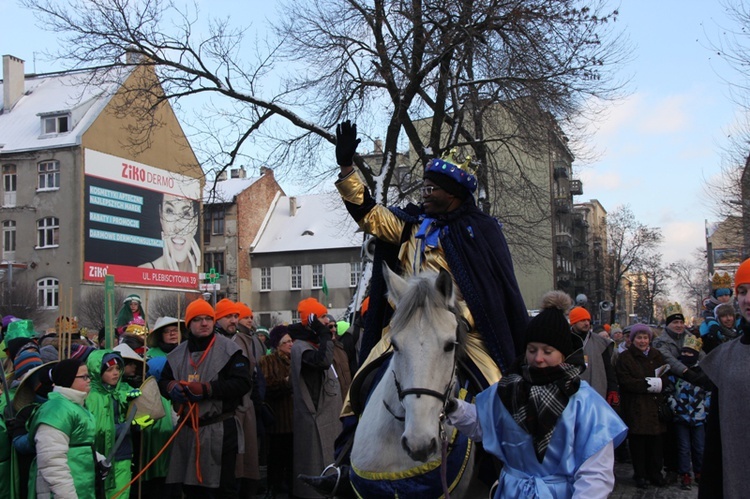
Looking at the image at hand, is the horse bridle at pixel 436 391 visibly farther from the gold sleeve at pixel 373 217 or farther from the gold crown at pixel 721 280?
Result: the gold crown at pixel 721 280

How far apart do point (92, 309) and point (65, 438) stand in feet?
118

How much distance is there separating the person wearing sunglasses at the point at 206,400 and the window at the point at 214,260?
53.4 metres

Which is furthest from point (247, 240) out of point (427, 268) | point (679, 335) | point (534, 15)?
point (427, 268)

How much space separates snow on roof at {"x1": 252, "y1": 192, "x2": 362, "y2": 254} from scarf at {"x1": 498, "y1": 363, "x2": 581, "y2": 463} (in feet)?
177

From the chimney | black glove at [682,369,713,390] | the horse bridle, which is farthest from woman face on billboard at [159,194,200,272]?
the horse bridle

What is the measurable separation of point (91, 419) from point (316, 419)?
3.40 metres

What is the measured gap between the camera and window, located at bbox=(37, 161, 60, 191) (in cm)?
4491

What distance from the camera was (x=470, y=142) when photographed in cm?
1747

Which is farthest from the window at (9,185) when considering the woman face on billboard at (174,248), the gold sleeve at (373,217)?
the gold sleeve at (373,217)

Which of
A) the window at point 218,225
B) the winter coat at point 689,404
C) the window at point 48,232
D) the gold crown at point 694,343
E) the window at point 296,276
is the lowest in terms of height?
the winter coat at point 689,404

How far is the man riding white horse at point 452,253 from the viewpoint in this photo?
4879 mm

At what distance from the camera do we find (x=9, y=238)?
46719mm

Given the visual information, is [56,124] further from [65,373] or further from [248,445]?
[65,373]

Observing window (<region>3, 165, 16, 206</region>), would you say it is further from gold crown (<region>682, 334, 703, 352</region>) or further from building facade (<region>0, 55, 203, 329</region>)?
gold crown (<region>682, 334, 703, 352</region>)
